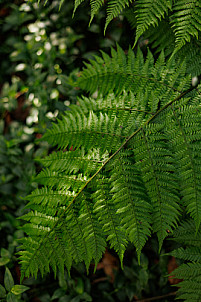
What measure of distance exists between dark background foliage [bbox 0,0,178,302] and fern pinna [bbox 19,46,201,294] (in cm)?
52

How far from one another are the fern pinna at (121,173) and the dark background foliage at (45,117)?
520 mm

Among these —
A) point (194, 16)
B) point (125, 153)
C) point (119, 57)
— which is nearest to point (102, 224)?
point (125, 153)

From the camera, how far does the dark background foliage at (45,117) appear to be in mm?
1934

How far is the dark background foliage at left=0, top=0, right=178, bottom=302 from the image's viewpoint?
193cm

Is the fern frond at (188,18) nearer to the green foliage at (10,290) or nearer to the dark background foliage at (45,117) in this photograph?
the dark background foliage at (45,117)

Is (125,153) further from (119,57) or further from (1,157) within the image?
(1,157)

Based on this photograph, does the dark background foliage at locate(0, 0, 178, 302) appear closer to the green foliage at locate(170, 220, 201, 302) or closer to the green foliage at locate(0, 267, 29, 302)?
the green foliage at locate(0, 267, 29, 302)

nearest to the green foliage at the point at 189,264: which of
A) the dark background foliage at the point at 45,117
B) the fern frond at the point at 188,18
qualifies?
the dark background foliage at the point at 45,117

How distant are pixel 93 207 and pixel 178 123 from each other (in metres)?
0.62

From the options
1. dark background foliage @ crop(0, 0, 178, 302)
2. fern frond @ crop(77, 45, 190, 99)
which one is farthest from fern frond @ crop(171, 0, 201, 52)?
dark background foliage @ crop(0, 0, 178, 302)

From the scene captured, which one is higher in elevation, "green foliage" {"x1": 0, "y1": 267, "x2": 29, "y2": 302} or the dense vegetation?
the dense vegetation

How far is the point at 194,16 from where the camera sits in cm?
126

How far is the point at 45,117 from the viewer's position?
2320 mm

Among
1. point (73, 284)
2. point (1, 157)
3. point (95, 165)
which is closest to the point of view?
point (95, 165)
